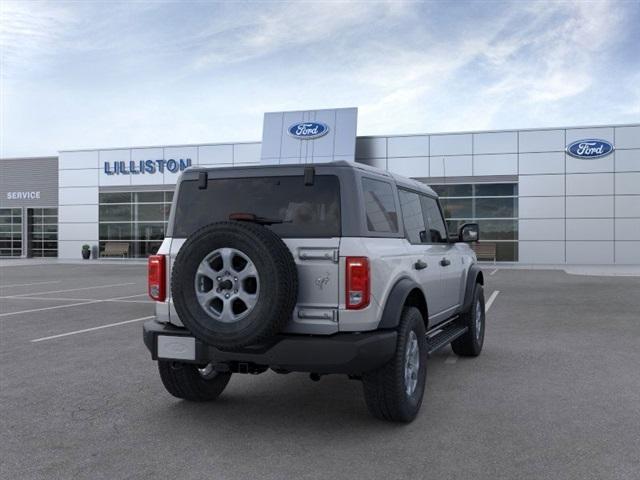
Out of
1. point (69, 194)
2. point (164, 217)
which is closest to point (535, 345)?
point (164, 217)

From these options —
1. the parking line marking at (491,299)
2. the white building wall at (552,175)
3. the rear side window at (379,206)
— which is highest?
the white building wall at (552,175)

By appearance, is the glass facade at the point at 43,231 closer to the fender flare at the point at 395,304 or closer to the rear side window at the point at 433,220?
the rear side window at the point at 433,220

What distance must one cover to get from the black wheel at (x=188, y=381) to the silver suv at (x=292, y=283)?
12mm

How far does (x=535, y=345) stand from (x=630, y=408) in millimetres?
2942

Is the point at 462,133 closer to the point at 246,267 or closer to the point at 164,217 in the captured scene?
the point at 164,217

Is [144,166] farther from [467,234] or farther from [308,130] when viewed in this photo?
[467,234]

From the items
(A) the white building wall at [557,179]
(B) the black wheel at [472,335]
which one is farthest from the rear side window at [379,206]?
(A) the white building wall at [557,179]

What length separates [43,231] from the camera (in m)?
39.6

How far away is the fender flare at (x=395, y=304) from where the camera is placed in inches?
175

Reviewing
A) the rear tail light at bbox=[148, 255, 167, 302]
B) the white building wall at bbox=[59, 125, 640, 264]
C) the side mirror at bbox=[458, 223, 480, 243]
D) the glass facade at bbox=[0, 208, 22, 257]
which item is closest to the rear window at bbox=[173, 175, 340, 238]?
the rear tail light at bbox=[148, 255, 167, 302]

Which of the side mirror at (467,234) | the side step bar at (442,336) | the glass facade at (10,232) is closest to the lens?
the side step bar at (442,336)

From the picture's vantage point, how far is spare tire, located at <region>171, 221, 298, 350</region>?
162 inches

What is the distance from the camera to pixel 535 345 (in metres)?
8.11

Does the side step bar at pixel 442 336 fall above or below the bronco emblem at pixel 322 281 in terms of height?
below
